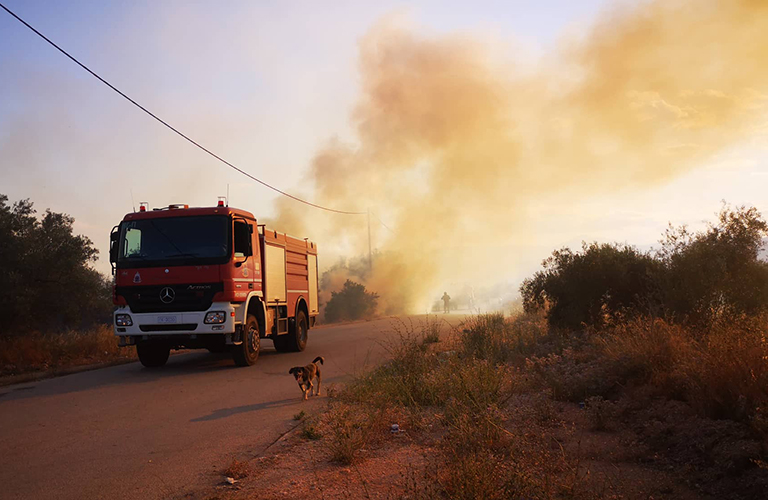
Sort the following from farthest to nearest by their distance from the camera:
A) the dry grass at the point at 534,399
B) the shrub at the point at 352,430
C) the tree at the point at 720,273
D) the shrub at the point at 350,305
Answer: the shrub at the point at 350,305, the tree at the point at 720,273, the shrub at the point at 352,430, the dry grass at the point at 534,399

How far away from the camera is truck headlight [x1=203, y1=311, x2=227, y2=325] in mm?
12305

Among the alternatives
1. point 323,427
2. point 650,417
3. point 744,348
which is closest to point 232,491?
point 323,427

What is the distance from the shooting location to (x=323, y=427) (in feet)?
24.5

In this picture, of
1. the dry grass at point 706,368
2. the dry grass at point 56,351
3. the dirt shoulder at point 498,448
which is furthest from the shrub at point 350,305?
the dry grass at point 706,368

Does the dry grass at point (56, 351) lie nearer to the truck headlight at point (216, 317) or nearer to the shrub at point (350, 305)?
the truck headlight at point (216, 317)

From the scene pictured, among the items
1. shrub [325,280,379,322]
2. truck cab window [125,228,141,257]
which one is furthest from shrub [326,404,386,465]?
shrub [325,280,379,322]

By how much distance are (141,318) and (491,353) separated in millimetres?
7052

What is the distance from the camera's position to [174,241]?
12.8 metres

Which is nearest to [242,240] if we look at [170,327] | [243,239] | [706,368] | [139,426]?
[243,239]

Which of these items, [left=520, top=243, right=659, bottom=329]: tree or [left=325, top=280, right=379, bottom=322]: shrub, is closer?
[left=520, top=243, right=659, bottom=329]: tree

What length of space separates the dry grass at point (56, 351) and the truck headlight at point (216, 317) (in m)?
4.82

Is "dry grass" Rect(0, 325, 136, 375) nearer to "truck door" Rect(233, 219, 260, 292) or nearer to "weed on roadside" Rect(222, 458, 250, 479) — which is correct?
"truck door" Rect(233, 219, 260, 292)

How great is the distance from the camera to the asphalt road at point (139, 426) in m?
5.59

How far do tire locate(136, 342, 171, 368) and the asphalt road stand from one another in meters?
0.37
